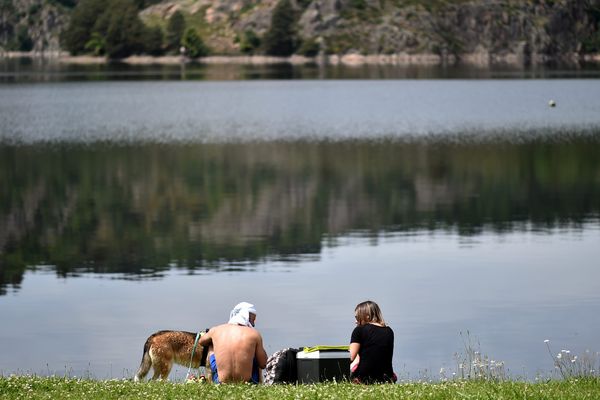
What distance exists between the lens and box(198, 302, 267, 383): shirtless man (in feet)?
70.1

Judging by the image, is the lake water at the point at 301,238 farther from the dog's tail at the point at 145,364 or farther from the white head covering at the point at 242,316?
the white head covering at the point at 242,316

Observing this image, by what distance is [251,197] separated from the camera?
2427 inches

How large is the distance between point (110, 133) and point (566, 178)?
4485 centimetres

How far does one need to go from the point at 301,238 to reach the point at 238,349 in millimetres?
28663

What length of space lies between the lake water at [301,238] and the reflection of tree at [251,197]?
18 cm

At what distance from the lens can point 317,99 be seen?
153875mm

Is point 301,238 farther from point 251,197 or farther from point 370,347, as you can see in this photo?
point 370,347

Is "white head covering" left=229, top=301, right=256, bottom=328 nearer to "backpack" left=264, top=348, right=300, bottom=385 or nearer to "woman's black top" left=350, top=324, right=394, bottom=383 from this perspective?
"backpack" left=264, top=348, right=300, bottom=385

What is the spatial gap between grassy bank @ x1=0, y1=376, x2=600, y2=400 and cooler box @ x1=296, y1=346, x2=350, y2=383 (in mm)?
1439

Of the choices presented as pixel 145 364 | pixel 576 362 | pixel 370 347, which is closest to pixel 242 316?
pixel 370 347

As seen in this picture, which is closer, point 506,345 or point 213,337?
point 213,337

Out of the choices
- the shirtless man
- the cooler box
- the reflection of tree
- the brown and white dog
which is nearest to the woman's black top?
the cooler box

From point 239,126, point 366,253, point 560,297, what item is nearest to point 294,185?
point 366,253

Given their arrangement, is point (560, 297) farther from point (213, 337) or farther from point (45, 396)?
point (45, 396)
